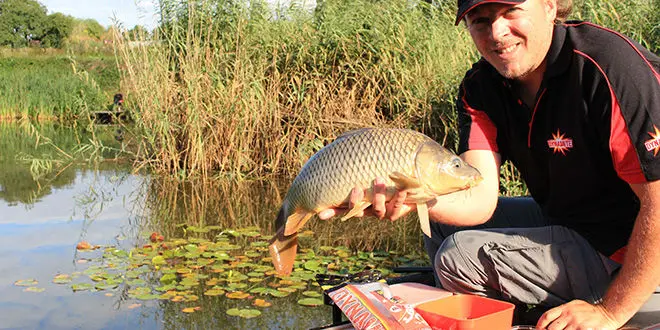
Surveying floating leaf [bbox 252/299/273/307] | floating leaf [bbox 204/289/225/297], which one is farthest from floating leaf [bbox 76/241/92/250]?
floating leaf [bbox 252/299/273/307]

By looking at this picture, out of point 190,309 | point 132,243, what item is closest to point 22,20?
point 132,243

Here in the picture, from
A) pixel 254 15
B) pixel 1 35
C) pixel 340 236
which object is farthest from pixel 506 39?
pixel 1 35

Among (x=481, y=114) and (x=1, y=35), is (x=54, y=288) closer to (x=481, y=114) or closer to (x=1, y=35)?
(x=481, y=114)

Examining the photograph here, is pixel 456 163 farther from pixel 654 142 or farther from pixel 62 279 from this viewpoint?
pixel 62 279

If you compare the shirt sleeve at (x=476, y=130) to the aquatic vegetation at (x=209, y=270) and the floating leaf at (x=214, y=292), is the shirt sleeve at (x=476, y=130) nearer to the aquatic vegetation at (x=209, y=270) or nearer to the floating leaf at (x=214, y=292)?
the aquatic vegetation at (x=209, y=270)

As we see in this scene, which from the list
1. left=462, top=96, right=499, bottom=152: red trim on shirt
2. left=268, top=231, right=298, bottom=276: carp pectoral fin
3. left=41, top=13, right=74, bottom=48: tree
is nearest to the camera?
left=268, top=231, right=298, bottom=276: carp pectoral fin

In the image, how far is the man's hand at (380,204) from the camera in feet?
5.75

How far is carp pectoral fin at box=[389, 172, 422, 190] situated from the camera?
5.71 ft

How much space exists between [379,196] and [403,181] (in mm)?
76

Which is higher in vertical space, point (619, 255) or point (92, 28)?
point (92, 28)

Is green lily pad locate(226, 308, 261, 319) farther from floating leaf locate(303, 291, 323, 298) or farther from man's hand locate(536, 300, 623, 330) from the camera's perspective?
man's hand locate(536, 300, 623, 330)

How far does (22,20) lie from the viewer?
124 feet

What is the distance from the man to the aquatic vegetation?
101 centimetres

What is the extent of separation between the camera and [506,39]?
6.21 feet
